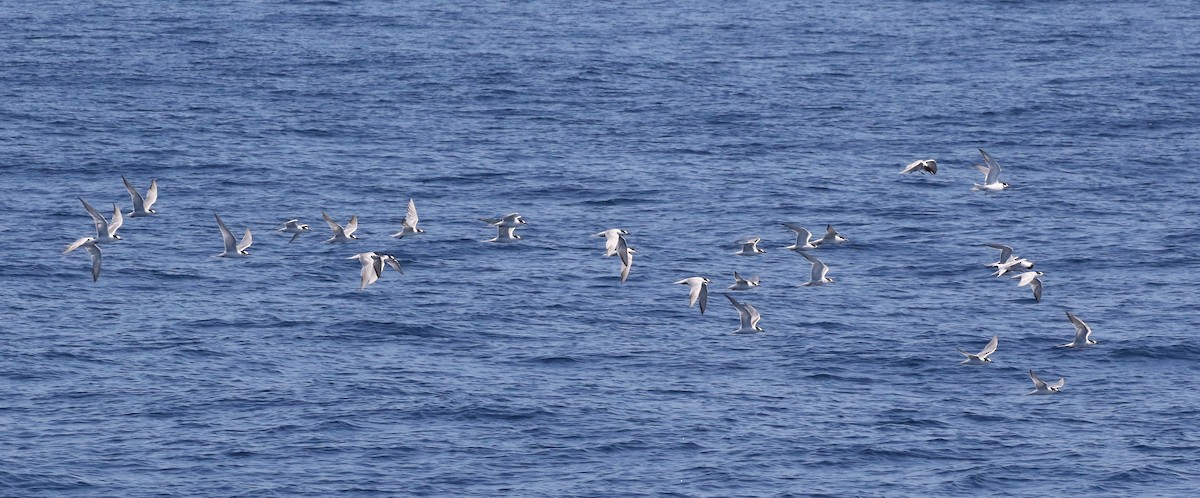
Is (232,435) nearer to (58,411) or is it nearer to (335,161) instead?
(58,411)

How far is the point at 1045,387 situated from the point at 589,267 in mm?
25415

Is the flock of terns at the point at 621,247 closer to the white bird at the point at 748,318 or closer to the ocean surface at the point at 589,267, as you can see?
the white bird at the point at 748,318

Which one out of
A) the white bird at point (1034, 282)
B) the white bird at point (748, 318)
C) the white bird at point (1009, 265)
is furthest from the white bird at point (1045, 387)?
the white bird at point (748, 318)

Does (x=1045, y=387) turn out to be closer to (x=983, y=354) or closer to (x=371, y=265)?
(x=983, y=354)

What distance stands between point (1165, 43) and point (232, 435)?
331 feet

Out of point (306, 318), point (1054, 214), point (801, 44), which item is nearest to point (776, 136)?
point (1054, 214)

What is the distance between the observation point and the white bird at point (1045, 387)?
68.6 m

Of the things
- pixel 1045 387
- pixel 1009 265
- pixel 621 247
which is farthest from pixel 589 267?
pixel 621 247

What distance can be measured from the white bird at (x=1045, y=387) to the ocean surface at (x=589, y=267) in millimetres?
819

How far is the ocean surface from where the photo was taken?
219ft

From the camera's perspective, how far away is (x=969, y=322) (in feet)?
263

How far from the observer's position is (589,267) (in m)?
88.7

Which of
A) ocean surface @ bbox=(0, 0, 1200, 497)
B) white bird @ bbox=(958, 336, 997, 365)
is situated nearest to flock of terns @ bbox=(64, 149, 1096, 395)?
white bird @ bbox=(958, 336, 997, 365)

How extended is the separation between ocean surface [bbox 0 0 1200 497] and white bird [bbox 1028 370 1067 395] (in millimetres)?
819
